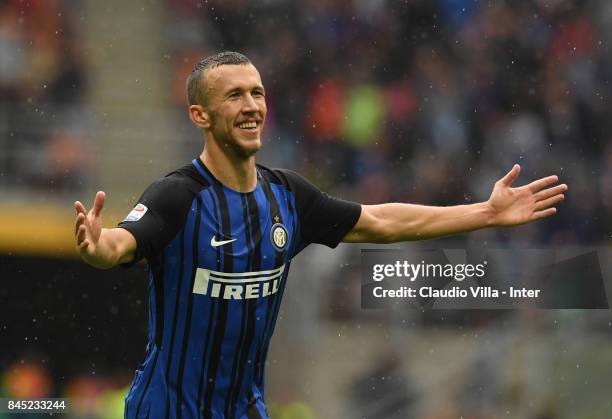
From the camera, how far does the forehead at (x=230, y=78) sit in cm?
400

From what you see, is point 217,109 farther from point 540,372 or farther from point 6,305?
point 540,372

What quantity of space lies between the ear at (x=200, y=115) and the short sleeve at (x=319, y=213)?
38 centimetres

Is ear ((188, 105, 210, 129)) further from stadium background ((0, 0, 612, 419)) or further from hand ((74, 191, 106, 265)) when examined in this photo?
stadium background ((0, 0, 612, 419))

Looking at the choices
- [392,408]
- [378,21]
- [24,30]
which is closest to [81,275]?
[24,30]

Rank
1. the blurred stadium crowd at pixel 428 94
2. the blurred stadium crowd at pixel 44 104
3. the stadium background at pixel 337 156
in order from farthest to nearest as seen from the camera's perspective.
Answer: the blurred stadium crowd at pixel 428 94 < the blurred stadium crowd at pixel 44 104 < the stadium background at pixel 337 156

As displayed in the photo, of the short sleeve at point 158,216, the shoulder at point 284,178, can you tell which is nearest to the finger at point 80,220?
the short sleeve at point 158,216

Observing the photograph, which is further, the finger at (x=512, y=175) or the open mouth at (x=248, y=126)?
the finger at (x=512, y=175)

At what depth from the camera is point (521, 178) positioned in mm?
7195

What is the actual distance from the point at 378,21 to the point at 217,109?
357cm

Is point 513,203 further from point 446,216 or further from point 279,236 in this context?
point 279,236

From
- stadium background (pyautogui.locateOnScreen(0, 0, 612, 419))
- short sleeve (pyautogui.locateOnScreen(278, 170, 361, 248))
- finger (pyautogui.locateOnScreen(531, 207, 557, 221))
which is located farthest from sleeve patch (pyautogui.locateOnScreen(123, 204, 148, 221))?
stadium background (pyautogui.locateOnScreen(0, 0, 612, 419))

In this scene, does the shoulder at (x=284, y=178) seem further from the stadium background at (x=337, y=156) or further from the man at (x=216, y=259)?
the stadium background at (x=337, y=156)

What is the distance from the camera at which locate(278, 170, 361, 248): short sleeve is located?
165 inches

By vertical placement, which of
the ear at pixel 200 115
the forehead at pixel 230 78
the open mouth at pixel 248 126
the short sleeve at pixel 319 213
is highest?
the forehead at pixel 230 78
